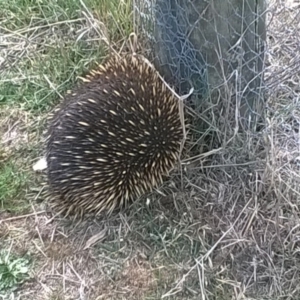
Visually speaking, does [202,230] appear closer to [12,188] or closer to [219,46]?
[219,46]

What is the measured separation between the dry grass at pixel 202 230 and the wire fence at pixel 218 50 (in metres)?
0.10

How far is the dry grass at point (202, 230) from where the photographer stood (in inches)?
88.9

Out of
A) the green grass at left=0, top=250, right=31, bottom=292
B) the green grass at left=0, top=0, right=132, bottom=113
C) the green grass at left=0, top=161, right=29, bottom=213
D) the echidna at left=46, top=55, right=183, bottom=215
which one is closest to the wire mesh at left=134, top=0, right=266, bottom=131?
the echidna at left=46, top=55, right=183, bottom=215

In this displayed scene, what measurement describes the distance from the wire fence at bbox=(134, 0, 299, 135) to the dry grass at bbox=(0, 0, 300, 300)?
10cm

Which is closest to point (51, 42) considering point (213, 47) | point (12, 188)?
point (12, 188)

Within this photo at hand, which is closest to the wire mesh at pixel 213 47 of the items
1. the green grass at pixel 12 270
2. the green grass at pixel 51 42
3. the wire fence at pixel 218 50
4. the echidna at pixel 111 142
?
the wire fence at pixel 218 50

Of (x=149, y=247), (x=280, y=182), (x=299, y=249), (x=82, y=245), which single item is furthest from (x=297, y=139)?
(x=82, y=245)

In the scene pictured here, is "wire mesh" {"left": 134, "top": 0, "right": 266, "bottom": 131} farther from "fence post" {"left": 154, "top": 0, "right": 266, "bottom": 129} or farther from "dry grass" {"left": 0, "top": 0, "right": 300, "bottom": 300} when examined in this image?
"dry grass" {"left": 0, "top": 0, "right": 300, "bottom": 300}

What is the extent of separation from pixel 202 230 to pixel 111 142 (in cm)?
44

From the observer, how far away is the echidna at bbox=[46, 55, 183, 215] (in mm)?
2445

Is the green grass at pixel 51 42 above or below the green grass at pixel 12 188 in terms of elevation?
above

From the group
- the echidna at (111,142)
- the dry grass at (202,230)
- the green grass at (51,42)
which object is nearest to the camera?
the dry grass at (202,230)

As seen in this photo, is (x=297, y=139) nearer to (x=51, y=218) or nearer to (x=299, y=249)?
A: (x=299, y=249)

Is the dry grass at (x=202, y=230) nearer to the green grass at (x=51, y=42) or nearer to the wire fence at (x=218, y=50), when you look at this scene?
the wire fence at (x=218, y=50)
